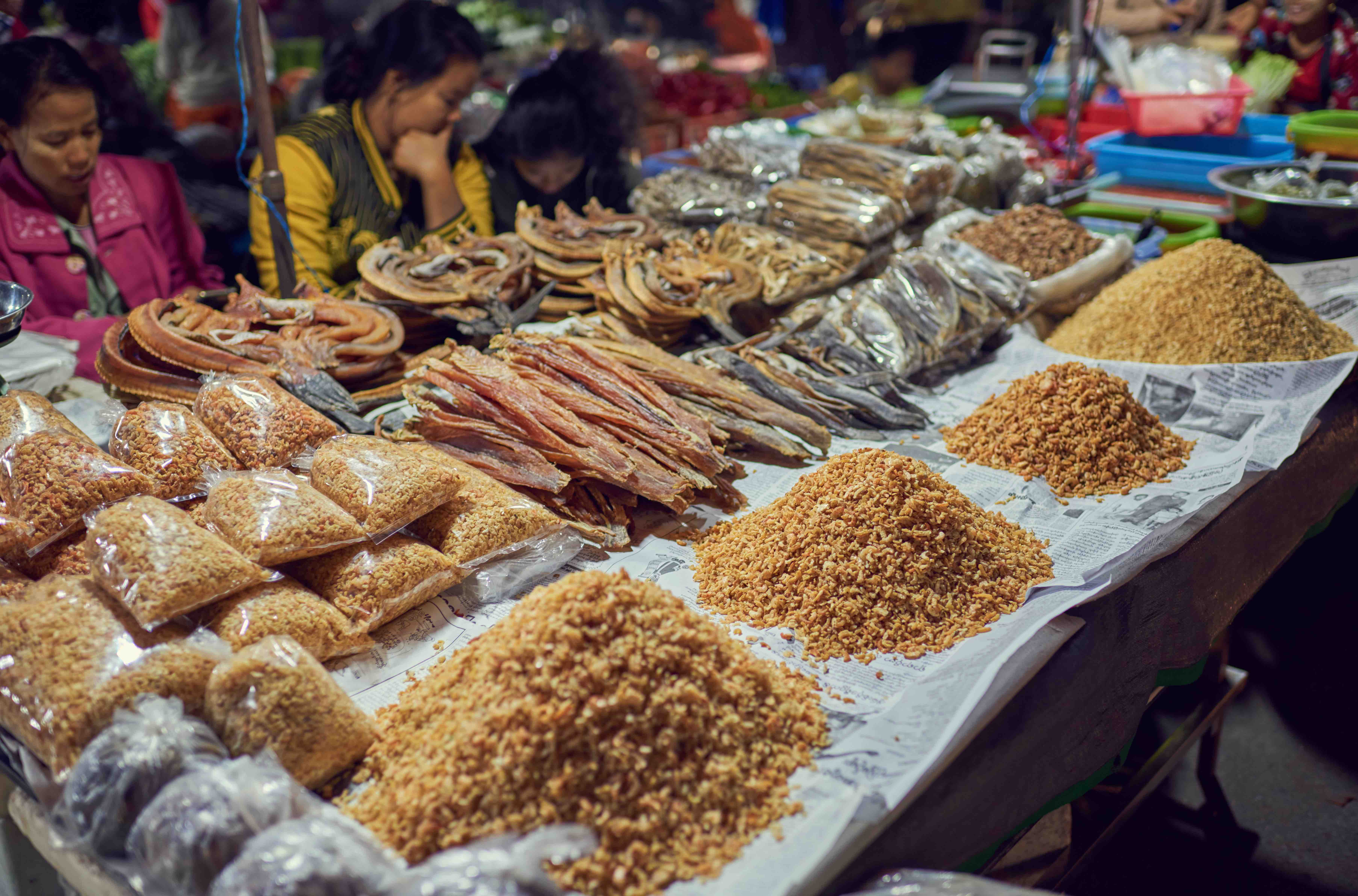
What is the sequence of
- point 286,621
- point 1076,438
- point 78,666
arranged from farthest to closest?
point 1076,438 → point 286,621 → point 78,666

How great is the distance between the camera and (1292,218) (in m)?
2.79

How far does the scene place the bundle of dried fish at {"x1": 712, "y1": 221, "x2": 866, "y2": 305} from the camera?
2508 mm

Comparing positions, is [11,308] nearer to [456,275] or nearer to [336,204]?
[456,275]

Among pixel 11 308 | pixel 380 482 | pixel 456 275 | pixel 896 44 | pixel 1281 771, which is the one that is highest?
pixel 896 44

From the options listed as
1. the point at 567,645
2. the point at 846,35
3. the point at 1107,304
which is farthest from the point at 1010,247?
the point at 846,35

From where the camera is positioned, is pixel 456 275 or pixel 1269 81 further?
pixel 1269 81

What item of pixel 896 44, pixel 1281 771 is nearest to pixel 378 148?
pixel 1281 771

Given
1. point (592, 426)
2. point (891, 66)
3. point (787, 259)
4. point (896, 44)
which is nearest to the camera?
point (592, 426)

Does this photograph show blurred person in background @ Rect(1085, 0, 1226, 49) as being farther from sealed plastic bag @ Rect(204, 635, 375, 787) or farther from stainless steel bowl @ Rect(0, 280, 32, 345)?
sealed plastic bag @ Rect(204, 635, 375, 787)

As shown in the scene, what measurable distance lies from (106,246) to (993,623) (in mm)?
2748

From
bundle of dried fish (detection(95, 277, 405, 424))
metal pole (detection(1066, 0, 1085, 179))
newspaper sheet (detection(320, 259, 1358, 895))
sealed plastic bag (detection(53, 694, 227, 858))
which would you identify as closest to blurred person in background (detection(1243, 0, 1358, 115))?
metal pole (detection(1066, 0, 1085, 179))

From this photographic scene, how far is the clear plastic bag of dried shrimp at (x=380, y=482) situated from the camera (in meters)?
1.42

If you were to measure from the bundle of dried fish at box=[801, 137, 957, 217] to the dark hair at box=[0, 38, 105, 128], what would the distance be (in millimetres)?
2163

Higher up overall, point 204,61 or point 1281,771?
point 204,61
